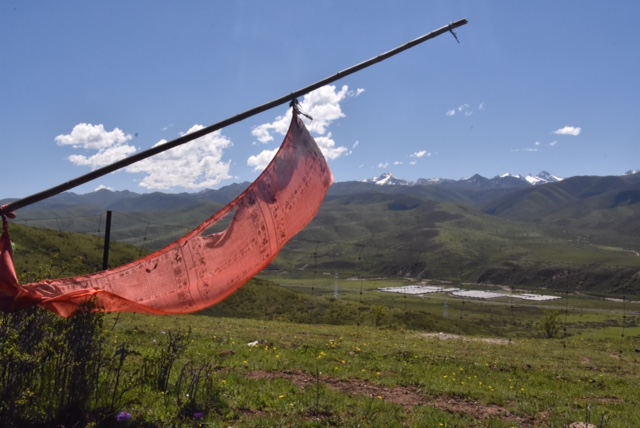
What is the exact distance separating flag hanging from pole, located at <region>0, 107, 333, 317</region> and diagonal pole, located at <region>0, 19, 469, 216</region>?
1.35ft

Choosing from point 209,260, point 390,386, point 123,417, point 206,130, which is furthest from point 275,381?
point 206,130

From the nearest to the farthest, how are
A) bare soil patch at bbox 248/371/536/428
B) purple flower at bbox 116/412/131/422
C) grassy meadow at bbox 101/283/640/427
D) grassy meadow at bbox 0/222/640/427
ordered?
grassy meadow at bbox 0/222/640/427, purple flower at bbox 116/412/131/422, grassy meadow at bbox 101/283/640/427, bare soil patch at bbox 248/371/536/428

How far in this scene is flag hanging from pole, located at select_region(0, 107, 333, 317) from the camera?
5.37 metres

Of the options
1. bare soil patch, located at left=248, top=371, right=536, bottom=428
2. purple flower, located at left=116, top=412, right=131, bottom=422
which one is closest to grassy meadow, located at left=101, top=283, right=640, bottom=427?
bare soil patch, located at left=248, top=371, right=536, bottom=428

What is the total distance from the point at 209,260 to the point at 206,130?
1.64 m

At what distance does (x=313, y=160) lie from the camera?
6125 mm

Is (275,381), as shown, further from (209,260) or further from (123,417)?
(209,260)

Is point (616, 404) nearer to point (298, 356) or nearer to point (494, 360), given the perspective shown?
point (494, 360)

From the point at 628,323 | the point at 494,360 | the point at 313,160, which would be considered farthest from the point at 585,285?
the point at 313,160

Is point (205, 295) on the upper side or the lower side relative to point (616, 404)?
upper

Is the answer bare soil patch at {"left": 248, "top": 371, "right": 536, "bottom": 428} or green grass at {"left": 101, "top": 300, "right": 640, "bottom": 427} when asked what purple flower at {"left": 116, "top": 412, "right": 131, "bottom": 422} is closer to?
green grass at {"left": 101, "top": 300, "right": 640, "bottom": 427}

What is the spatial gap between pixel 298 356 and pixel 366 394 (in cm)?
365

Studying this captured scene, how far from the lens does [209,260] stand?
5531 mm

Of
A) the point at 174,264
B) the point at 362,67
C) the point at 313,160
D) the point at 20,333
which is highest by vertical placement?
the point at 362,67
